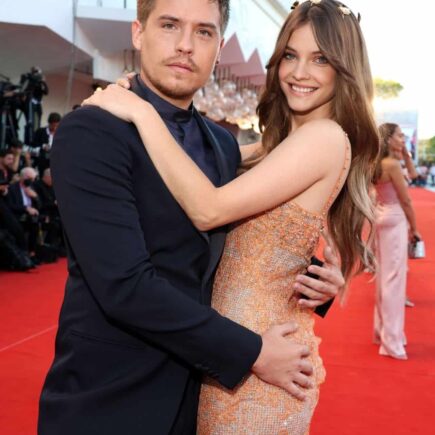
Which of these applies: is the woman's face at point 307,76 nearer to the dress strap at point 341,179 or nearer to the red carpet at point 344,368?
the dress strap at point 341,179

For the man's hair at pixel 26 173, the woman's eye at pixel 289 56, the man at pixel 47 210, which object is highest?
the woman's eye at pixel 289 56

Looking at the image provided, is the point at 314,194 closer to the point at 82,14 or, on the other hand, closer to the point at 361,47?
the point at 361,47

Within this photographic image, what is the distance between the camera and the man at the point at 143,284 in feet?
4.41

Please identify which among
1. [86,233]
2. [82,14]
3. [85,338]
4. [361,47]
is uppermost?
[82,14]

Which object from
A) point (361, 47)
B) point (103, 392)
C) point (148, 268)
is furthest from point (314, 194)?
point (103, 392)

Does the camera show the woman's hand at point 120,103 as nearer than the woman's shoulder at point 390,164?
Yes

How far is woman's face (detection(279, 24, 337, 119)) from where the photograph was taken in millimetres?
1960

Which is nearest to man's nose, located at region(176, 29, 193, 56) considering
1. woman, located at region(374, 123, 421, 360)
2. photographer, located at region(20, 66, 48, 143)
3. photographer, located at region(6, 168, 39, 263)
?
woman, located at region(374, 123, 421, 360)

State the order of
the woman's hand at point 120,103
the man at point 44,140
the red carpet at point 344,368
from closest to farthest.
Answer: the woman's hand at point 120,103
the red carpet at point 344,368
the man at point 44,140

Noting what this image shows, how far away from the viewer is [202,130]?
177 cm

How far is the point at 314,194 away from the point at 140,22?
A: 64 cm

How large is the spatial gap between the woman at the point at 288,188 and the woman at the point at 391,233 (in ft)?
11.0

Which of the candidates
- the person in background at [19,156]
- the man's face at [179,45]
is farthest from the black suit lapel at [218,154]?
the person in background at [19,156]

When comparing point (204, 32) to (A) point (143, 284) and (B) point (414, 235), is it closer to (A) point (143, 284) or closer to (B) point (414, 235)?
(A) point (143, 284)
